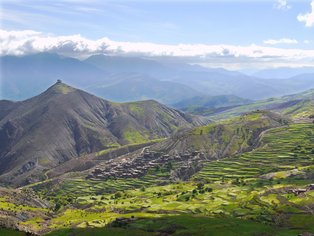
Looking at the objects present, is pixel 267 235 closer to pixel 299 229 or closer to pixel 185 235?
pixel 299 229

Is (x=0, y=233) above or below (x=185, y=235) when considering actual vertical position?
above

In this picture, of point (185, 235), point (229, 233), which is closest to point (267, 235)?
point (229, 233)

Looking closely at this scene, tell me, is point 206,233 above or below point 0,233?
below

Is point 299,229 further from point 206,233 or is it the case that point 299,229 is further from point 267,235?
point 206,233

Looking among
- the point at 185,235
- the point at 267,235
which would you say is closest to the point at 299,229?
the point at 267,235

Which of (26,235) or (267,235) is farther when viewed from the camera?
(267,235)

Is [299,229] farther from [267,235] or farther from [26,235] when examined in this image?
[26,235]

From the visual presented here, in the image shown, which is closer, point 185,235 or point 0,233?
point 0,233

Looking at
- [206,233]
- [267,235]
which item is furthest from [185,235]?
[267,235]
